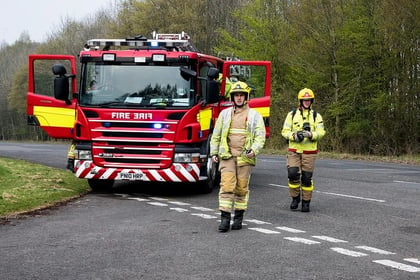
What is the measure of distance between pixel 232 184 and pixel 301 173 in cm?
215

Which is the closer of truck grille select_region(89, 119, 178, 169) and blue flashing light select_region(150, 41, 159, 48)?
truck grille select_region(89, 119, 178, 169)

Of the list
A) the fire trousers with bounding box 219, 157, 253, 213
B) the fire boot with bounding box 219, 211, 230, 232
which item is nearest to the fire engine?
the fire trousers with bounding box 219, 157, 253, 213

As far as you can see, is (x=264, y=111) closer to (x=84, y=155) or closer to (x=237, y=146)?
(x=84, y=155)

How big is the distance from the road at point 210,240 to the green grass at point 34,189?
435 mm

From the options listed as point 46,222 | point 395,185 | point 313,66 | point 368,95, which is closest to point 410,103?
point 368,95

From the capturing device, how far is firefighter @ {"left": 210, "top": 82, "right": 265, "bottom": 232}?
8.45 m

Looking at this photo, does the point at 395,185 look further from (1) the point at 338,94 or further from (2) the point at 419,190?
(1) the point at 338,94

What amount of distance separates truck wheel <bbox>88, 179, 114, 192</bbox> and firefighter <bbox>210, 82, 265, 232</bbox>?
493 centimetres

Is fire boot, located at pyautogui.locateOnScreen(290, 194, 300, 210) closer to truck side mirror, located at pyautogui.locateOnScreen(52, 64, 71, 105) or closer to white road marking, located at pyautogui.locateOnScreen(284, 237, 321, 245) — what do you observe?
white road marking, located at pyautogui.locateOnScreen(284, 237, 321, 245)

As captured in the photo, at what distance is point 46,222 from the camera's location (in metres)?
8.97

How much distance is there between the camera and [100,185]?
1312 centimetres

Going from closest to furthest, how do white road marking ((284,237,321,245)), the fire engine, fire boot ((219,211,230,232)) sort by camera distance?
white road marking ((284,237,321,245))
fire boot ((219,211,230,232))
the fire engine

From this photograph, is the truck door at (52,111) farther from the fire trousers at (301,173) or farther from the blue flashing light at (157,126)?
the fire trousers at (301,173)

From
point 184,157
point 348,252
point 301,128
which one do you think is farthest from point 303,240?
point 184,157
